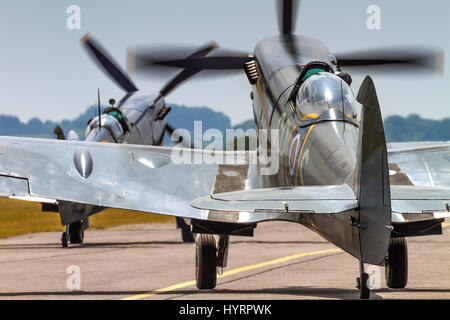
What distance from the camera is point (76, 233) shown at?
25844 millimetres

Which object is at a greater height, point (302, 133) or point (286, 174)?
point (302, 133)

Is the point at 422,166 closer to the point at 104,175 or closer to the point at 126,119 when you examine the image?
the point at 104,175

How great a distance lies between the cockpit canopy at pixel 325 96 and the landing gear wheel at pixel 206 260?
8.44 feet

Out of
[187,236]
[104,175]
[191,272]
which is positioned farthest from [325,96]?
[187,236]

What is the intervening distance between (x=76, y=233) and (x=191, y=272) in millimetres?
10258

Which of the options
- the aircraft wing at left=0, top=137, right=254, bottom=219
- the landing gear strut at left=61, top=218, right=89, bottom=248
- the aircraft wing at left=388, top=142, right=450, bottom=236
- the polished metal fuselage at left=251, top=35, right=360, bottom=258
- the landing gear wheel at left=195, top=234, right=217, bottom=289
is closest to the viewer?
the aircraft wing at left=388, top=142, right=450, bottom=236

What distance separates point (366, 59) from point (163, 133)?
35.8 ft

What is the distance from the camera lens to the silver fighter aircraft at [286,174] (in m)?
8.82

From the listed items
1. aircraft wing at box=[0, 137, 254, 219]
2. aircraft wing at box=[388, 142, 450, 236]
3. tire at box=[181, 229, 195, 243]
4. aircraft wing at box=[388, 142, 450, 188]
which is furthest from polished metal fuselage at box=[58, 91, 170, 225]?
aircraft wing at box=[388, 142, 450, 188]

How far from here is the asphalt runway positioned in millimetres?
12625

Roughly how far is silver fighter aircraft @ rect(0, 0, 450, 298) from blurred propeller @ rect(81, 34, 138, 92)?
1362 cm

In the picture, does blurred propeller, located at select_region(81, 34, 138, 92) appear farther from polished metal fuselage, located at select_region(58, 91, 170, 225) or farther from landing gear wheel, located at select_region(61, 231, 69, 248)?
landing gear wheel, located at select_region(61, 231, 69, 248)

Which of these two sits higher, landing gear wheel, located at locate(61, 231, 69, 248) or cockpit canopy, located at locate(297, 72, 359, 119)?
cockpit canopy, located at locate(297, 72, 359, 119)
